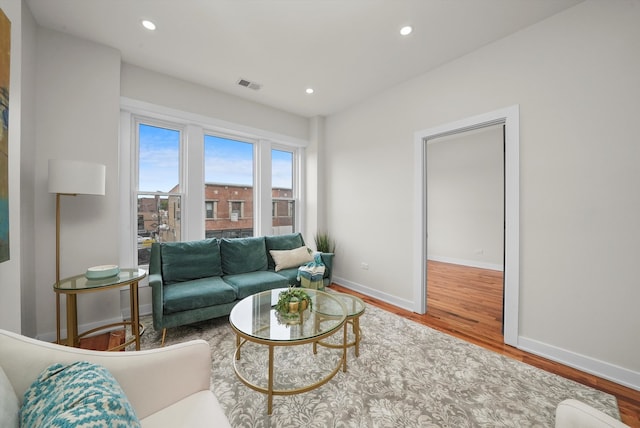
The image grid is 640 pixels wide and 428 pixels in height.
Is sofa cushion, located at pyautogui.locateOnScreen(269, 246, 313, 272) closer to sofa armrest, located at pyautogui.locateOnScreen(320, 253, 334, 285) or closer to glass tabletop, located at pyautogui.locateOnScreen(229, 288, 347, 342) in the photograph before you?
sofa armrest, located at pyautogui.locateOnScreen(320, 253, 334, 285)

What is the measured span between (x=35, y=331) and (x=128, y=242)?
3.50 ft

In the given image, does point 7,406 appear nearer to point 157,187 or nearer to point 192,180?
point 157,187

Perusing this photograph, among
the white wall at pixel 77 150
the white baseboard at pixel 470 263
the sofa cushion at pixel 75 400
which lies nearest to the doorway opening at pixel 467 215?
the white baseboard at pixel 470 263

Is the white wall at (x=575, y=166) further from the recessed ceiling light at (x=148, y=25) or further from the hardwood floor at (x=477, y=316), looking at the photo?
the recessed ceiling light at (x=148, y=25)

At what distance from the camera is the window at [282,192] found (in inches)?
175

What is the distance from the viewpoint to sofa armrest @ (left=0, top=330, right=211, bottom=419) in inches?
34.5

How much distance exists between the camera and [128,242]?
3000 millimetres

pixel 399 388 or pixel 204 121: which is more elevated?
pixel 204 121

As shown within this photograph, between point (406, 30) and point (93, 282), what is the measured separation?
357 centimetres

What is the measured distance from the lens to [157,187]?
326 cm

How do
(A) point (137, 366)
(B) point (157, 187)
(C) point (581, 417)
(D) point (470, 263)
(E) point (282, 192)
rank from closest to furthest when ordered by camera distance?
(C) point (581, 417) → (A) point (137, 366) → (B) point (157, 187) → (E) point (282, 192) → (D) point (470, 263)

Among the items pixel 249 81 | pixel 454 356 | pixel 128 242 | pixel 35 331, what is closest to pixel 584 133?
pixel 454 356

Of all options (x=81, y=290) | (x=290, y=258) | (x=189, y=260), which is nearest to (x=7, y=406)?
(x=81, y=290)

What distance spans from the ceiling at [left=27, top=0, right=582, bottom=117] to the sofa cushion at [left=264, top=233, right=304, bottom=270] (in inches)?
85.0
